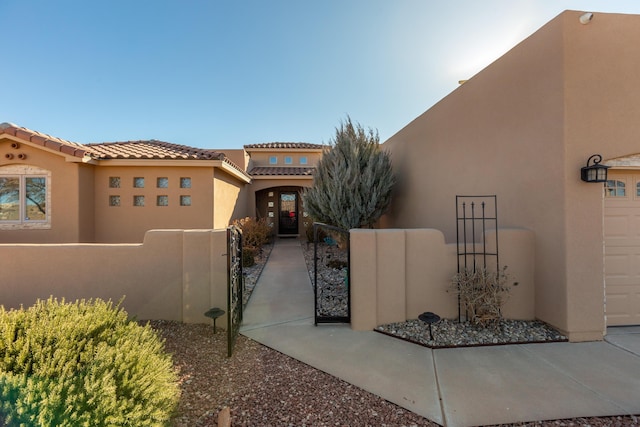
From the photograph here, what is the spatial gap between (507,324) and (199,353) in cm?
523

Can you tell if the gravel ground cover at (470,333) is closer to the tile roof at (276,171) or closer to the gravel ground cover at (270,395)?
the gravel ground cover at (270,395)

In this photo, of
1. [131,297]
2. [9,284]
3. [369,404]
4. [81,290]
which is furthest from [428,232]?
[9,284]

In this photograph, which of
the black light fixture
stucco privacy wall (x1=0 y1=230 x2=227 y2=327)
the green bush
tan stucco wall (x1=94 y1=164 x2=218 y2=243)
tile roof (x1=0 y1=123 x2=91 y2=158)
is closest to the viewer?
the green bush

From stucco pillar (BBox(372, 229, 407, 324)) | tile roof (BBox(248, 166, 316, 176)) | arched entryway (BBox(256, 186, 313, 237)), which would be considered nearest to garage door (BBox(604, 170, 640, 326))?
stucco pillar (BBox(372, 229, 407, 324))

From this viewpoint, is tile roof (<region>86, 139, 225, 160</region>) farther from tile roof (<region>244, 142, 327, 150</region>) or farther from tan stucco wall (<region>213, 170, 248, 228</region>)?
tile roof (<region>244, 142, 327, 150</region>)

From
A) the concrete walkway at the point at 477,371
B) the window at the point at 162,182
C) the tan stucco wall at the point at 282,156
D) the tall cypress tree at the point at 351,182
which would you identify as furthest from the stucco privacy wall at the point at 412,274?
the tan stucco wall at the point at 282,156

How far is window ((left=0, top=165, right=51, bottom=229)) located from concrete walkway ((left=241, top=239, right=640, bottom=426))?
24.6 ft

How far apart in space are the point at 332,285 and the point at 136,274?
13.7 ft

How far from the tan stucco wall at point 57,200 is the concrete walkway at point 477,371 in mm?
6614

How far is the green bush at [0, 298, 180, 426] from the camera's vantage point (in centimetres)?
176

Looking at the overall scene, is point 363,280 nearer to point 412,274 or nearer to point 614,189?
point 412,274

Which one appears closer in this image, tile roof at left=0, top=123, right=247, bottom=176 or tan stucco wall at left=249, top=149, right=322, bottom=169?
tile roof at left=0, top=123, right=247, bottom=176

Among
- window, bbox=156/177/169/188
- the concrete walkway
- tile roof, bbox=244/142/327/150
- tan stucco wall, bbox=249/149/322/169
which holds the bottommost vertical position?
the concrete walkway

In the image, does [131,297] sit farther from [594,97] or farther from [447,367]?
[594,97]
